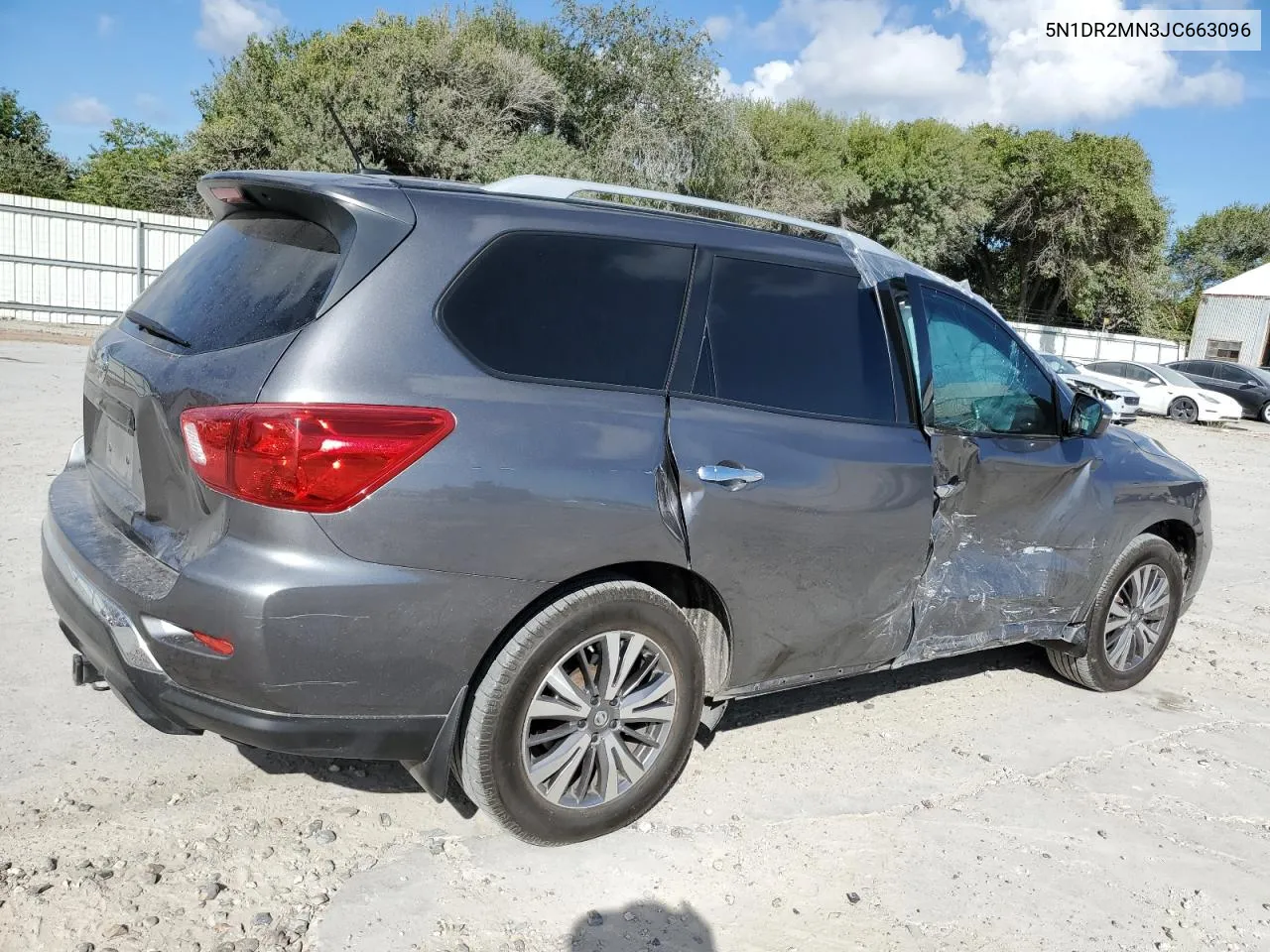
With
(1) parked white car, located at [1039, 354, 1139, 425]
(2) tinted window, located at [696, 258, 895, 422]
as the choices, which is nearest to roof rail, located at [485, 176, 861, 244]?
(2) tinted window, located at [696, 258, 895, 422]

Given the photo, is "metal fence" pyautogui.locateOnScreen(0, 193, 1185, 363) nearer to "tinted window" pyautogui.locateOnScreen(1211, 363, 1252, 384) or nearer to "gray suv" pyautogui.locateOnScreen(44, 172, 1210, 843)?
"tinted window" pyautogui.locateOnScreen(1211, 363, 1252, 384)

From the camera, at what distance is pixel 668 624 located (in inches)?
125

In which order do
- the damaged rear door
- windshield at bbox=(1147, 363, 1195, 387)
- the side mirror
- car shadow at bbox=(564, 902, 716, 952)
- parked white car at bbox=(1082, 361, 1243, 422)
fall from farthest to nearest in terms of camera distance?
1. windshield at bbox=(1147, 363, 1195, 387)
2. parked white car at bbox=(1082, 361, 1243, 422)
3. the side mirror
4. the damaged rear door
5. car shadow at bbox=(564, 902, 716, 952)

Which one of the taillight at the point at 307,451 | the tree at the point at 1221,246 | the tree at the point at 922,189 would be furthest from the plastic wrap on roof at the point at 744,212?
the tree at the point at 1221,246

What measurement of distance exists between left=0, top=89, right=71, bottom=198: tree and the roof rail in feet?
124

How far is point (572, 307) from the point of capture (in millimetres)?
3107

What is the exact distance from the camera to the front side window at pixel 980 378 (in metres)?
4.07

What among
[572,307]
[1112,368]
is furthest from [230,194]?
[1112,368]

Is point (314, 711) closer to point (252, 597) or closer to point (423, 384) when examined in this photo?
point (252, 597)

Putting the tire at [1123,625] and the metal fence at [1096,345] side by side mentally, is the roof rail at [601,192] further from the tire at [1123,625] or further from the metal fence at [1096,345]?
the metal fence at [1096,345]

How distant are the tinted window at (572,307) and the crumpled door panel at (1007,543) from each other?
1249 millimetres

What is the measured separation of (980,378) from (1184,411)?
25182 millimetres

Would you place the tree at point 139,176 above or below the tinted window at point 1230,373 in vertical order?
above

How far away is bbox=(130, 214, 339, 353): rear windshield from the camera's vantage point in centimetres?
282
